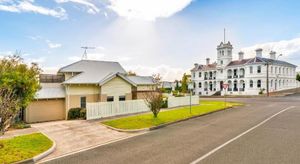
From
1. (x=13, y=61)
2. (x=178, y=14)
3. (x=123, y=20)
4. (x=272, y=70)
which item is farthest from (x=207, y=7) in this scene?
(x=272, y=70)

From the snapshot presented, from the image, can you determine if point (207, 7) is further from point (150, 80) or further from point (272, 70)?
point (272, 70)

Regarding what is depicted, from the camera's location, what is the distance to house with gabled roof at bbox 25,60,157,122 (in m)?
18.5

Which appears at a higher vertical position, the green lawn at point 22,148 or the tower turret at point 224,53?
the tower turret at point 224,53

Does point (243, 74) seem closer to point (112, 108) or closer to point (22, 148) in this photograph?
point (112, 108)

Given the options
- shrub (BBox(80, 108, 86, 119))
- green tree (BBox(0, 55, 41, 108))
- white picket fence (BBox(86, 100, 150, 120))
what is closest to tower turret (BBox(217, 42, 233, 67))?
white picket fence (BBox(86, 100, 150, 120))

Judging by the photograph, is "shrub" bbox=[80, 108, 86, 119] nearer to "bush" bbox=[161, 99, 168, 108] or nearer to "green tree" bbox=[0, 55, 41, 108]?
"green tree" bbox=[0, 55, 41, 108]

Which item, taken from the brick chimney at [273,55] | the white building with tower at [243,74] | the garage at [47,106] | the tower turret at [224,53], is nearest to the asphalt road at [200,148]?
the garage at [47,106]

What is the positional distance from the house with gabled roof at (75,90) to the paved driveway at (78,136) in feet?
20.0

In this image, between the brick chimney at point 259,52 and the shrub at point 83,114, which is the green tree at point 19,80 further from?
the brick chimney at point 259,52

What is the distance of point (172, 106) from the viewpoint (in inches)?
970

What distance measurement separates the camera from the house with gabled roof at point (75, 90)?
60.6 ft

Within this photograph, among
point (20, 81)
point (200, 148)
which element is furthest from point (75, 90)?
point (200, 148)

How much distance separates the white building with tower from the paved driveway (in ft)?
162

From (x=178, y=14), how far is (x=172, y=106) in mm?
11329
